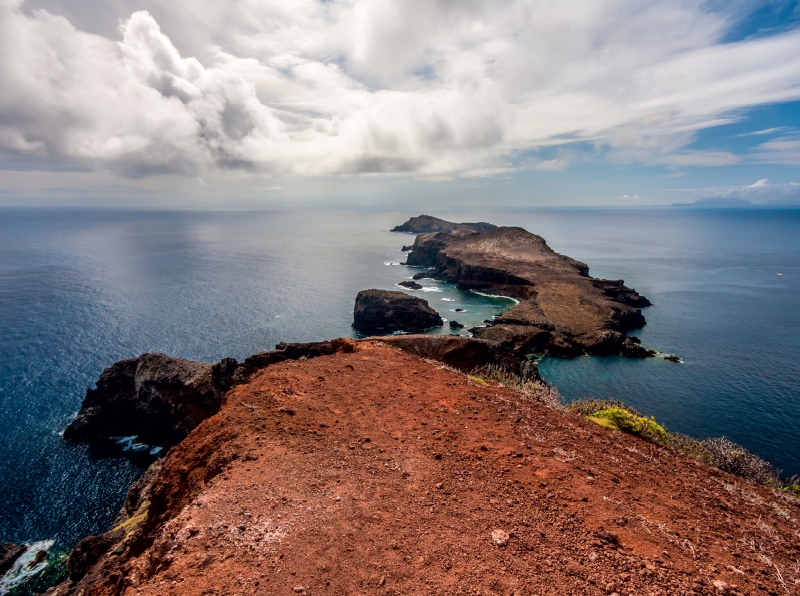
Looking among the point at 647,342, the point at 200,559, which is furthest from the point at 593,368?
the point at 200,559

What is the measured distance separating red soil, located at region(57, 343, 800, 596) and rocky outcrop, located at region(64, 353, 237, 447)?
69.9ft

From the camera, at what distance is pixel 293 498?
9.68 m

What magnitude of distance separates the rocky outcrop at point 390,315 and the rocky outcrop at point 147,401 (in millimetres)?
35148

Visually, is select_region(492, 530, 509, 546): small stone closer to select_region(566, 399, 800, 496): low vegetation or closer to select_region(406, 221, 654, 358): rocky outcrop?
select_region(566, 399, 800, 496): low vegetation

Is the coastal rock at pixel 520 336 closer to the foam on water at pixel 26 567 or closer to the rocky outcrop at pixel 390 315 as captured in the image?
the rocky outcrop at pixel 390 315

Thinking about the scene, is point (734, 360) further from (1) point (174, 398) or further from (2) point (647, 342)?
(1) point (174, 398)

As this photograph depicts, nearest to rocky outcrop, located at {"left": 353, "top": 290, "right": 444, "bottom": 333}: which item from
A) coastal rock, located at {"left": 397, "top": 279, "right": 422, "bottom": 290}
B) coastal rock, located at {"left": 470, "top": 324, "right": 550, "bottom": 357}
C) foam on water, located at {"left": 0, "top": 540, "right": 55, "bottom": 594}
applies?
coastal rock, located at {"left": 470, "top": 324, "right": 550, "bottom": 357}

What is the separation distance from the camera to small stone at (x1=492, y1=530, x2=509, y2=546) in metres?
8.08

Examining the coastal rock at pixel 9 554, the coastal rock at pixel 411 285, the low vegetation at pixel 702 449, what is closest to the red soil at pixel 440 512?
the low vegetation at pixel 702 449

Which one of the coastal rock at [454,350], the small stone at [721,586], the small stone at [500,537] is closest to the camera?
the small stone at [721,586]

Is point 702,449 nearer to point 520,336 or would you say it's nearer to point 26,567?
point 26,567

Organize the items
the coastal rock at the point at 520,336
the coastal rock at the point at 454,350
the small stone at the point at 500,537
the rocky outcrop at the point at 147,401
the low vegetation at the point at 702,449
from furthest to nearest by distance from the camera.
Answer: the coastal rock at the point at 520,336 → the rocky outcrop at the point at 147,401 → the coastal rock at the point at 454,350 → the low vegetation at the point at 702,449 → the small stone at the point at 500,537

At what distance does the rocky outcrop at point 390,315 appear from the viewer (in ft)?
229

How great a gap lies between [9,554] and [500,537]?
114 feet
